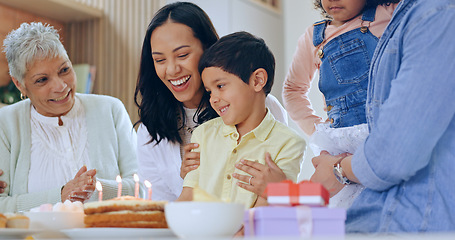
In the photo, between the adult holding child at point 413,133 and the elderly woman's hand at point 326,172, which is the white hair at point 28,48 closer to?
the elderly woman's hand at point 326,172

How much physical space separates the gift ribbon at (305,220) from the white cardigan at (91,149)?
4.81ft

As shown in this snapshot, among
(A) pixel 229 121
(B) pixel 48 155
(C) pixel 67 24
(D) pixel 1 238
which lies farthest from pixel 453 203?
(C) pixel 67 24

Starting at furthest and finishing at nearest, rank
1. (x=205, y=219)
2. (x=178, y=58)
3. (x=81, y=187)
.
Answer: (x=81, y=187) → (x=178, y=58) → (x=205, y=219)

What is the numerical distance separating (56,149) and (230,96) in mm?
1042

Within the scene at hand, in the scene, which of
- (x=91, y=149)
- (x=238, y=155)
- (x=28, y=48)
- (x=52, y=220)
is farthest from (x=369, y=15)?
(x=28, y=48)

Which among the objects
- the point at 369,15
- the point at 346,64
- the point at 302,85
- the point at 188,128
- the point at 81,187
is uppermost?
the point at 369,15

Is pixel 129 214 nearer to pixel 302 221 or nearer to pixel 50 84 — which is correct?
pixel 302 221

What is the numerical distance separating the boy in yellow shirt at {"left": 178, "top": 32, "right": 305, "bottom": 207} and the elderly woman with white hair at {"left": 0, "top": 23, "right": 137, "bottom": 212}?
711mm

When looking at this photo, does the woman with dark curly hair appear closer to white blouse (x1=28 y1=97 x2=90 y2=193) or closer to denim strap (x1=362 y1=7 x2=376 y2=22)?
denim strap (x1=362 y1=7 x2=376 y2=22)

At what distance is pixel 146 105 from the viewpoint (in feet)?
5.91

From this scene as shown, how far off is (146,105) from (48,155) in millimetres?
657

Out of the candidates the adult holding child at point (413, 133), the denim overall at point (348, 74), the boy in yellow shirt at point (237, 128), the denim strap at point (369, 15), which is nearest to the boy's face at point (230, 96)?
the boy in yellow shirt at point (237, 128)

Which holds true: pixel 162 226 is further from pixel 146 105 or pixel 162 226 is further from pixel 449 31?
pixel 146 105

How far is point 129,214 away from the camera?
968 millimetres
